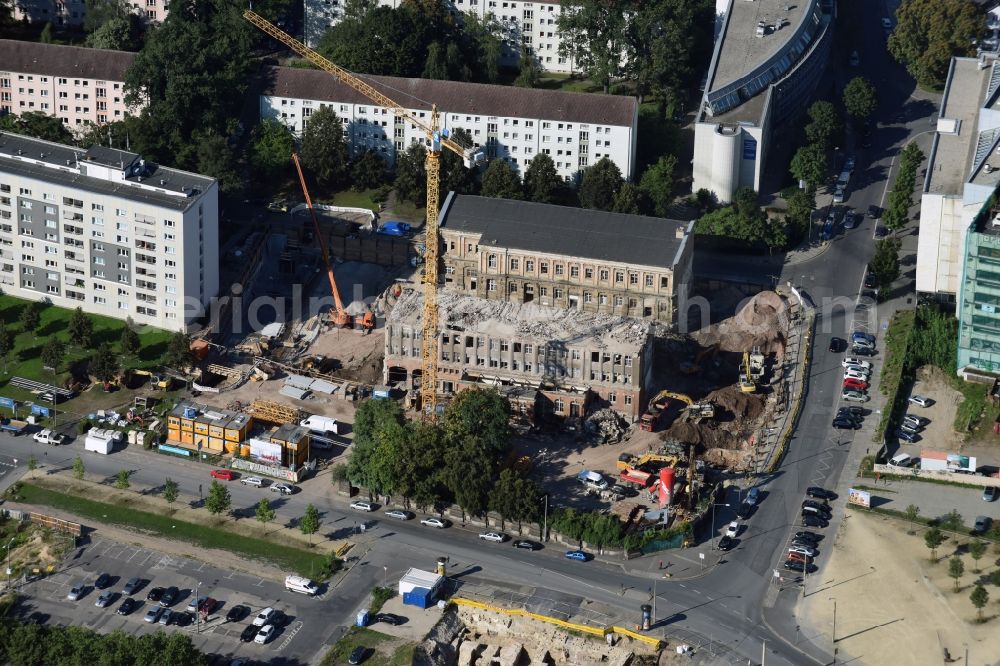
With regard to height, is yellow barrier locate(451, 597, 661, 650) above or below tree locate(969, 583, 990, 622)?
below

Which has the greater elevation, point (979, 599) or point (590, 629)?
point (979, 599)

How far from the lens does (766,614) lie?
19900 centimetres

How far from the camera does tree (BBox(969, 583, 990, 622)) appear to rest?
19600cm

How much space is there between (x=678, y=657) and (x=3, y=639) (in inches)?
2403

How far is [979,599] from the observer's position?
195875 mm

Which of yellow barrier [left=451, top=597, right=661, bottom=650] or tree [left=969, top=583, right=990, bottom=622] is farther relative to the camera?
tree [left=969, top=583, right=990, bottom=622]

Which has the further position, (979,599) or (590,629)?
(590,629)

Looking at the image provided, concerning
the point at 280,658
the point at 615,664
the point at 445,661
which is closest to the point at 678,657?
the point at 615,664

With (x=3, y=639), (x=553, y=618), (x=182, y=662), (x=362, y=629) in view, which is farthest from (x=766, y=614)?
(x=3, y=639)

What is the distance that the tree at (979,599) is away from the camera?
643 feet

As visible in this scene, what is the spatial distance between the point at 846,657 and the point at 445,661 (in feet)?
119

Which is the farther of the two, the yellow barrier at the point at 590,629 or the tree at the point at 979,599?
the tree at the point at 979,599

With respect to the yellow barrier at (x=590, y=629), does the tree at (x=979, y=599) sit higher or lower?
higher

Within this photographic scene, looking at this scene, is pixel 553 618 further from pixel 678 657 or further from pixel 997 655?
pixel 997 655
